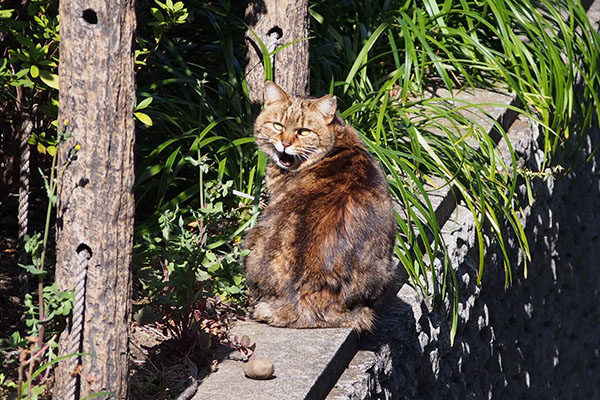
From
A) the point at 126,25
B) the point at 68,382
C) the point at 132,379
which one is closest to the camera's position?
the point at 126,25

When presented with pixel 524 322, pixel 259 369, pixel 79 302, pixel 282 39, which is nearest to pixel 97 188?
pixel 79 302

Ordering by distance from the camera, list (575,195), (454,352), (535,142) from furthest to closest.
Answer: (575,195) → (535,142) → (454,352)

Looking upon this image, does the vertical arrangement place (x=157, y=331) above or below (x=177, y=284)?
below

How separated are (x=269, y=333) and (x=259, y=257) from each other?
280mm

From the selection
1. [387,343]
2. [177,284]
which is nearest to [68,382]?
[177,284]

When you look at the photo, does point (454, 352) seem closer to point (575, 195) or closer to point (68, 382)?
point (68, 382)

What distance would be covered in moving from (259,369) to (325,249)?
1.80ft

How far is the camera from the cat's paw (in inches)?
130

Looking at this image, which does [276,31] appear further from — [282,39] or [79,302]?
[79,302]

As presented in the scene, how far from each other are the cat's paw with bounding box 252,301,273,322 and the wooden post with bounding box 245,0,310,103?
1157 mm

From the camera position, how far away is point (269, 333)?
326 centimetres

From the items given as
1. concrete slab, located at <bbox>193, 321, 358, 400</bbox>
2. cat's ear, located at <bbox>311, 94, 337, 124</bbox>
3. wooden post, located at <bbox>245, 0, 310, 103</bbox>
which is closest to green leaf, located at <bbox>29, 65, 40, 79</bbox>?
concrete slab, located at <bbox>193, 321, 358, 400</bbox>

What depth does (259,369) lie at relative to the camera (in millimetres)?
2846

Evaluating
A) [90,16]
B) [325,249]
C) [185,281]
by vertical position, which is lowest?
[185,281]
